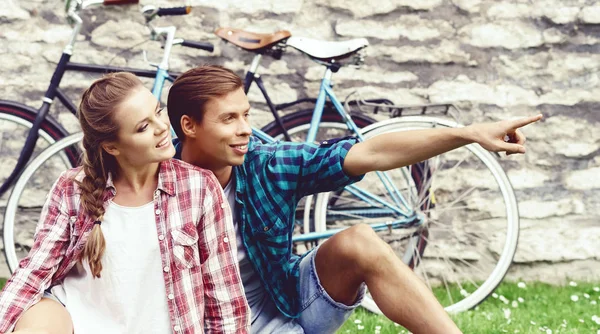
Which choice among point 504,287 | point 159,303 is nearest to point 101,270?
point 159,303

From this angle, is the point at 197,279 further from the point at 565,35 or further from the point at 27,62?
the point at 565,35

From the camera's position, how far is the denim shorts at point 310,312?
7.89ft

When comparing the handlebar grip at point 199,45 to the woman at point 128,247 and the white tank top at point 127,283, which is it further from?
the white tank top at point 127,283

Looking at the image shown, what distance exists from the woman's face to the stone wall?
167cm

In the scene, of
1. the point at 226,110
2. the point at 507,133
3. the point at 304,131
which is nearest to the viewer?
the point at 507,133

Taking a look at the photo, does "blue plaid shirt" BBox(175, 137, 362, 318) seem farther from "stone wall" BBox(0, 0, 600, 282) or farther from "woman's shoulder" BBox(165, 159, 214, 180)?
"stone wall" BBox(0, 0, 600, 282)

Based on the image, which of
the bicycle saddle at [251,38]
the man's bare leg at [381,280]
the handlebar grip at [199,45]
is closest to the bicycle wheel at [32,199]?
the handlebar grip at [199,45]

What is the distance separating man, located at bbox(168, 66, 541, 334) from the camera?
2244 millimetres

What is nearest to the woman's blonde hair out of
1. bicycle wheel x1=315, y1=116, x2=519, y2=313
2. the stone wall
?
bicycle wheel x1=315, y1=116, x2=519, y2=313

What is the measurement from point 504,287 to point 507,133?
1.93m

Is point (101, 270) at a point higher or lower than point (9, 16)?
lower

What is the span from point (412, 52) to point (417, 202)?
0.75 meters

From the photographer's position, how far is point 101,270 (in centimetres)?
215

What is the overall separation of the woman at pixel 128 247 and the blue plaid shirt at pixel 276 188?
142 mm
